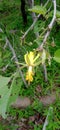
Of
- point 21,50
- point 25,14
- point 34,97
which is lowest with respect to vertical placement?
point 34,97

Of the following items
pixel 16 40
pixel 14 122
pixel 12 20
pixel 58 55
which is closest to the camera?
pixel 58 55

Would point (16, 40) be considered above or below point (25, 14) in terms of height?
below

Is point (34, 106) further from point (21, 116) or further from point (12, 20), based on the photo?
point (12, 20)

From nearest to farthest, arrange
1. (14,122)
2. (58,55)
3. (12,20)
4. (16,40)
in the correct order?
(58,55), (14,122), (16,40), (12,20)

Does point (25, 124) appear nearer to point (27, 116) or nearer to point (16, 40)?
point (27, 116)

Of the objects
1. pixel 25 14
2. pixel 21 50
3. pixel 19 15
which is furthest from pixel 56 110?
pixel 19 15

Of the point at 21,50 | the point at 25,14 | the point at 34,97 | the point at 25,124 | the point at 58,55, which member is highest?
the point at 58,55

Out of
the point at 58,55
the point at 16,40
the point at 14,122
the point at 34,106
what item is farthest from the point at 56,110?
the point at 58,55

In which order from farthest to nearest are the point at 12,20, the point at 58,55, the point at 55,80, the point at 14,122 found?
the point at 12,20, the point at 55,80, the point at 14,122, the point at 58,55

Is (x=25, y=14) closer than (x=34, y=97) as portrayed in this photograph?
No
